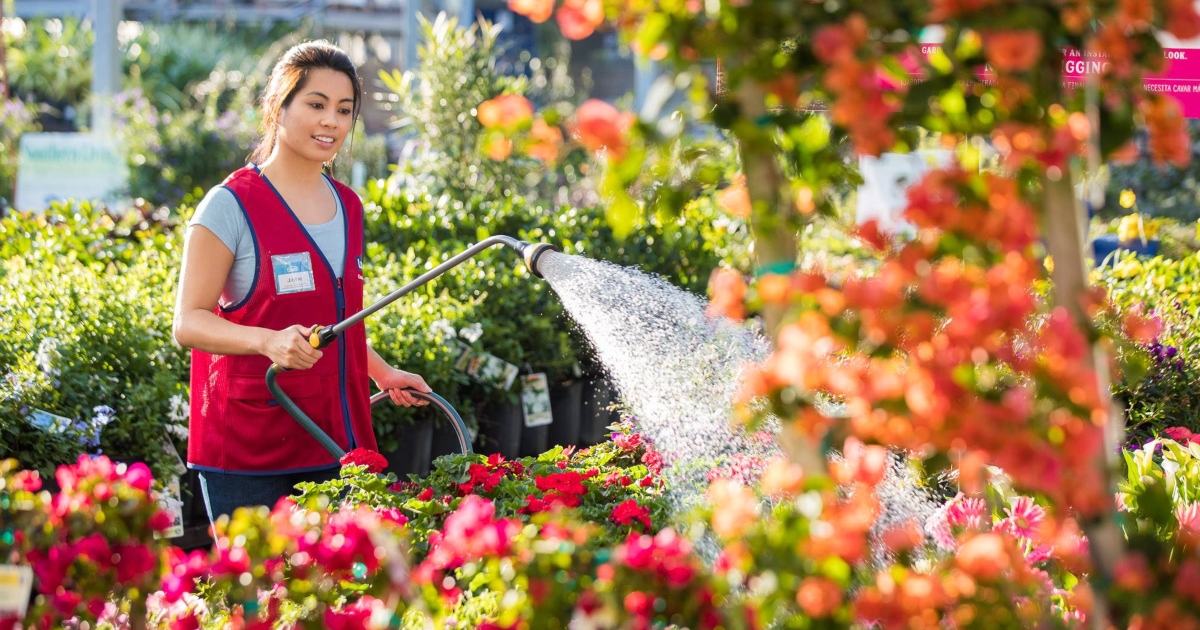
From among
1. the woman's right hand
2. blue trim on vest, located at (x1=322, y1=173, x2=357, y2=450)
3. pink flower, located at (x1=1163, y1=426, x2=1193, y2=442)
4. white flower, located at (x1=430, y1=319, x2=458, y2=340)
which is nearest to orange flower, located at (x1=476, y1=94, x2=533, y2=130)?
the woman's right hand

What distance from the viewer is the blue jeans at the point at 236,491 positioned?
243 cm

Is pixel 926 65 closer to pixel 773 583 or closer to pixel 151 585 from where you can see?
pixel 773 583

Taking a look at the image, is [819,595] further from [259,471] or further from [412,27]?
[412,27]

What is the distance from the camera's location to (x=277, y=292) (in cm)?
235

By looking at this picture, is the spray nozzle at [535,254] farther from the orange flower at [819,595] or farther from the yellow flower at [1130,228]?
the yellow flower at [1130,228]

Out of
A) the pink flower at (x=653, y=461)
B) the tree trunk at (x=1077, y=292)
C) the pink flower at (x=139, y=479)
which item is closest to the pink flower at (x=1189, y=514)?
the tree trunk at (x=1077, y=292)

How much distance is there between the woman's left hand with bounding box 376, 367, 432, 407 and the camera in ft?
8.61

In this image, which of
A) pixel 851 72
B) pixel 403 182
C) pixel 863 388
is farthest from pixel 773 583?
pixel 403 182

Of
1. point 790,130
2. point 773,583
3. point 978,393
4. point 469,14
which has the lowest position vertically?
point 773,583

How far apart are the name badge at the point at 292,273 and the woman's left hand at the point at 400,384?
35 cm

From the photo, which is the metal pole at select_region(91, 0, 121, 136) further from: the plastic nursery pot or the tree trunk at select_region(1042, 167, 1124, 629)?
the tree trunk at select_region(1042, 167, 1124, 629)

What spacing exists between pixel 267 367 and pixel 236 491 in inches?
10.8

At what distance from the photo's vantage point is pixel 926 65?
4.23 ft

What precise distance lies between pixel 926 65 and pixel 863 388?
0.38 m
